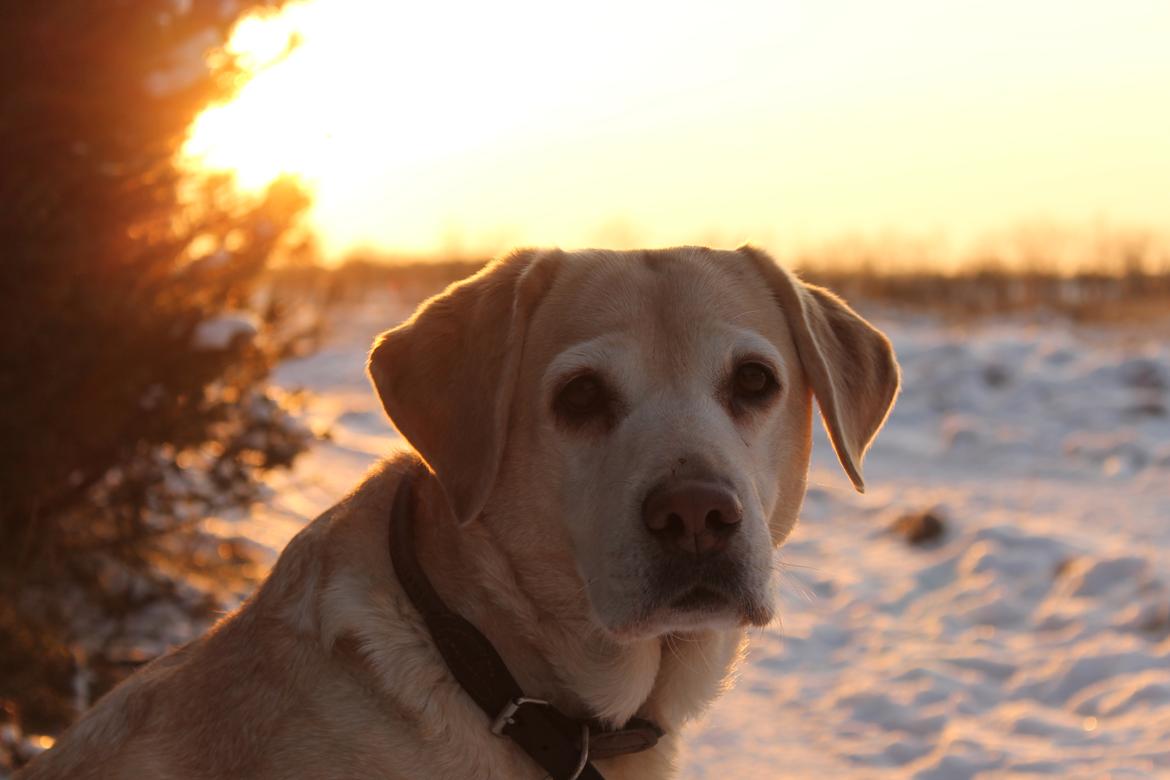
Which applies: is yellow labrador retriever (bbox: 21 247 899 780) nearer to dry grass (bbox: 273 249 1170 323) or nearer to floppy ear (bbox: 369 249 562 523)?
floppy ear (bbox: 369 249 562 523)

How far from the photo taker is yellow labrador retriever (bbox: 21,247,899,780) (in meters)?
2.74

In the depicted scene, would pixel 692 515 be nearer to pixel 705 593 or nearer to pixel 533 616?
pixel 705 593

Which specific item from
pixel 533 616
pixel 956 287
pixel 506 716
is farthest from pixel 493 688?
pixel 956 287

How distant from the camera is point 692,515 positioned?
2762mm

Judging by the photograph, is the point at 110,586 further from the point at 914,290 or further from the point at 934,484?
the point at 914,290

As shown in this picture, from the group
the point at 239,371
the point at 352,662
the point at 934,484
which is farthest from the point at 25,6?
the point at 934,484

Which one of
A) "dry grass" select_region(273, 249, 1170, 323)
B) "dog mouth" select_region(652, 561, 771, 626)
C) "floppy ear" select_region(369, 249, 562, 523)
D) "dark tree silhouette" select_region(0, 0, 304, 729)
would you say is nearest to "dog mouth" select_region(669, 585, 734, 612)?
"dog mouth" select_region(652, 561, 771, 626)

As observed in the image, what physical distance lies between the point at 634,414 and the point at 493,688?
774 mm

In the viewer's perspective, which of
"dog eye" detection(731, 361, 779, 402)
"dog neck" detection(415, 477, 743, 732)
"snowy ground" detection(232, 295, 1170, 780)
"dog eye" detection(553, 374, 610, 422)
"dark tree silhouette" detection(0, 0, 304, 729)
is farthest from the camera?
"snowy ground" detection(232, 295, 1170, 780)

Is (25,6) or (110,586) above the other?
(25,6)

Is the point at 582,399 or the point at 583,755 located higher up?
the point at 582,399

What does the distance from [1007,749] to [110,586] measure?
410cm

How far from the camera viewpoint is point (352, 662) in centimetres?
276

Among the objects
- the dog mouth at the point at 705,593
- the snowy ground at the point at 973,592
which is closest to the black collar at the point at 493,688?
the dog mouth at the point at 705,593
